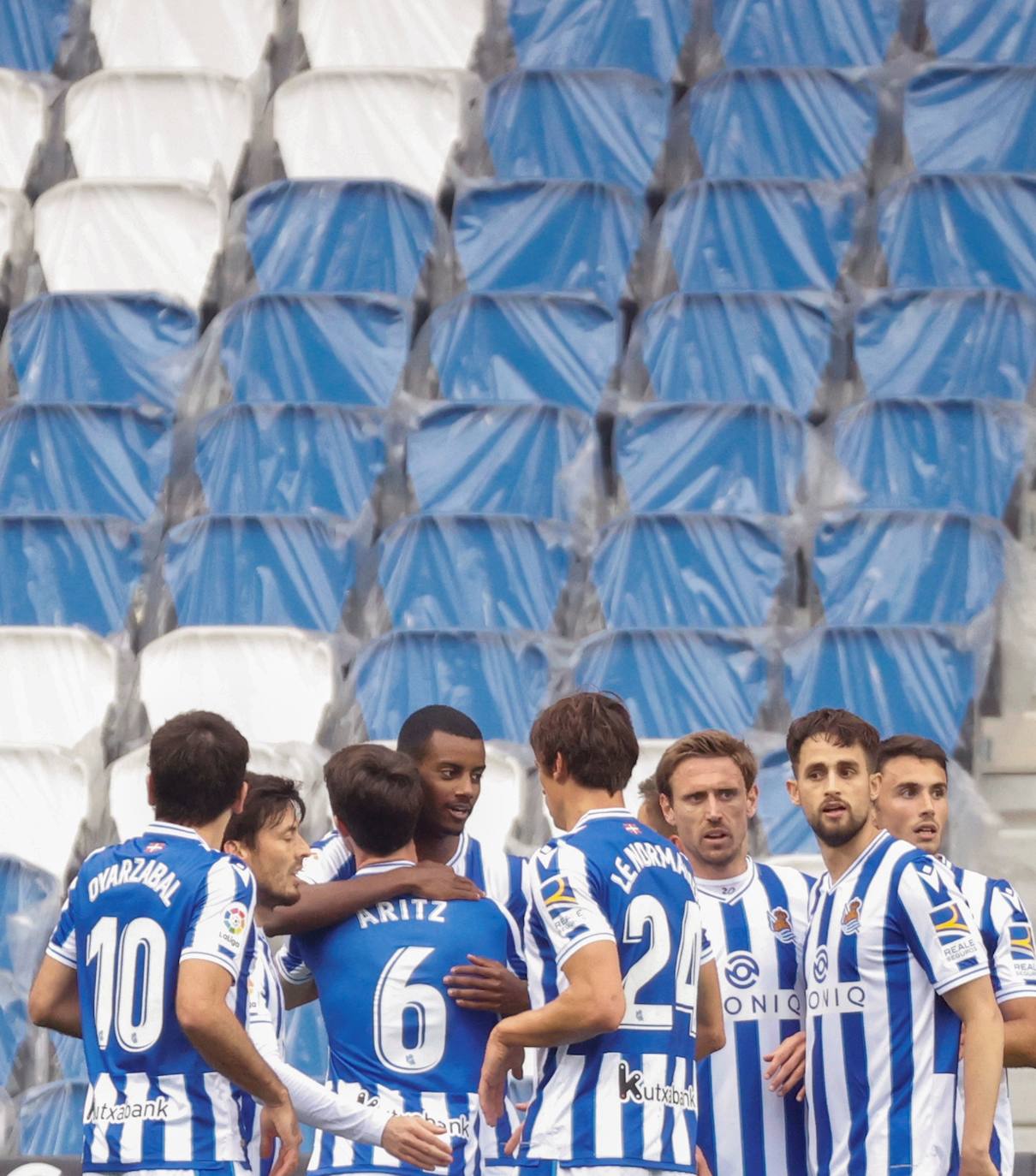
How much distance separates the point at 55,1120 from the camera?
5164mm

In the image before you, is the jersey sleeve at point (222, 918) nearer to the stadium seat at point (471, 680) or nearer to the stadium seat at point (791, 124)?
the stadium seat at point (471, 680)

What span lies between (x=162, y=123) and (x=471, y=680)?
3.58 m

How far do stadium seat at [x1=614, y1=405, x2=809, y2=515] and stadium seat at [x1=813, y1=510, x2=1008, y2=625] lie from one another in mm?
369

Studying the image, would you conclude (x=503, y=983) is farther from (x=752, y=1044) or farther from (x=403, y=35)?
(x=403, y=35)

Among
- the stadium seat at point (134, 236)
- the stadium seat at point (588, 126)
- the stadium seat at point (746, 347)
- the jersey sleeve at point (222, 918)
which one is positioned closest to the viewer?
the jersey sleeve at point (222, 918)

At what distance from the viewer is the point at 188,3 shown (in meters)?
9.39

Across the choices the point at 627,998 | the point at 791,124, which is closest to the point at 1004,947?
the point at 627,998

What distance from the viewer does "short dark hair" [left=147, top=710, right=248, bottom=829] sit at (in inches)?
116

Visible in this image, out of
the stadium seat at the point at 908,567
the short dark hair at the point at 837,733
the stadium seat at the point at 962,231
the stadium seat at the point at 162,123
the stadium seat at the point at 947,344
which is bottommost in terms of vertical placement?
the short dark hair at the point at 837,733

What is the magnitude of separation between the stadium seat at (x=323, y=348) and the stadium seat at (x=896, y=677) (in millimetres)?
2200

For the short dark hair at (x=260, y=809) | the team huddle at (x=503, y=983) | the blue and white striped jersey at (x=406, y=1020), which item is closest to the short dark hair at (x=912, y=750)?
the team huddle at (x=503, y=983)

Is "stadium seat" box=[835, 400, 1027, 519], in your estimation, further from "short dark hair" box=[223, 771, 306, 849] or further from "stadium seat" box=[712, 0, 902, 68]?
"short dark hair" box=[223, 771, 306, 849]

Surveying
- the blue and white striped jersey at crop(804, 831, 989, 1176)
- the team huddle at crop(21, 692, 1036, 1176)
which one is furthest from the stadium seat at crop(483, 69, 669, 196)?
the blue and white striped jersey at crop(804, 831, 989, 1176)

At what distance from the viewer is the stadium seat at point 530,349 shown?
25.0 ft
